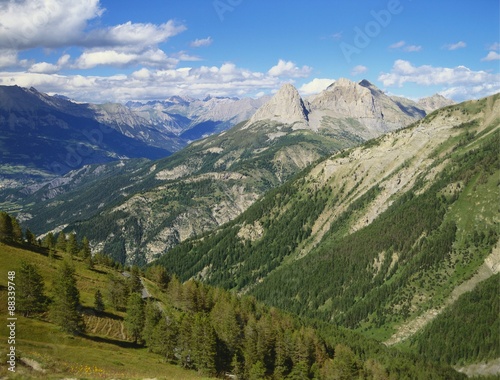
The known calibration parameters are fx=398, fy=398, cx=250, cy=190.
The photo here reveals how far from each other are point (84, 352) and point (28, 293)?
22895 mm

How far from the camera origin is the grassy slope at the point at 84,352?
57.0 metres

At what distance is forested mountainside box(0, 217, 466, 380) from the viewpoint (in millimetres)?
71688

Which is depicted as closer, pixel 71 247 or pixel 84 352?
pixel 84 352

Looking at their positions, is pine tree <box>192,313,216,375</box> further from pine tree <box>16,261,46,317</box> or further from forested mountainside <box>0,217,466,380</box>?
pine tree <box>16,261,46,317</box>

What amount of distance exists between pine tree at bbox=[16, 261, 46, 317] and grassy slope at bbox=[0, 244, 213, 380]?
8.40 feet

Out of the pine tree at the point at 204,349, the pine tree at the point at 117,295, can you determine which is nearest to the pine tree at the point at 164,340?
the pine tree at the point at 204,349

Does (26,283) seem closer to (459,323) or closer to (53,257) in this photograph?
(53,257)

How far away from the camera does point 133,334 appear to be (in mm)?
98250

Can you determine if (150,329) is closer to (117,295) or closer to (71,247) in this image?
(117,295)

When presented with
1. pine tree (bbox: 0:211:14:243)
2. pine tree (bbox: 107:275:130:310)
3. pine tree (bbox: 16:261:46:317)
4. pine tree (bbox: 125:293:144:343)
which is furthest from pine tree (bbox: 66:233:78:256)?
pine tree (bbox: 125:293:144:343)

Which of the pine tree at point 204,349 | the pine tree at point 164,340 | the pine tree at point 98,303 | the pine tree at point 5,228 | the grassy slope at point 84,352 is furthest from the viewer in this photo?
the pine tree at point 5,228

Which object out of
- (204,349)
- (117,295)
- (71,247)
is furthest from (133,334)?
(71,247)

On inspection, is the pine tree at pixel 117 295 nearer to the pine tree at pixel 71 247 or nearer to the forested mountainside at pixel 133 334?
the forested mountainside at pixel 133 334

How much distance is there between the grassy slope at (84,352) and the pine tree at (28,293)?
2560 mm
